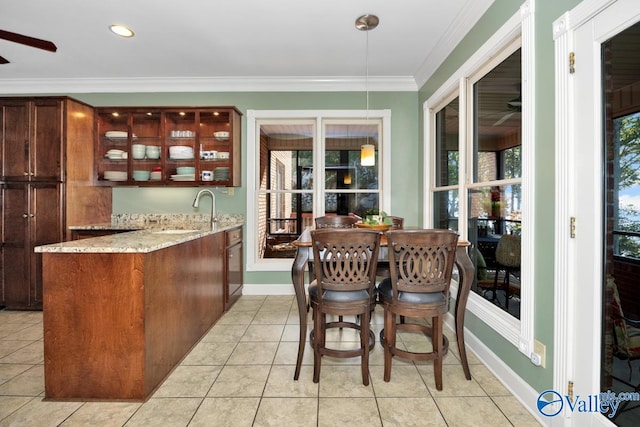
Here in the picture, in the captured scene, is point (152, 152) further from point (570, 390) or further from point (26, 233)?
point (570, 390)

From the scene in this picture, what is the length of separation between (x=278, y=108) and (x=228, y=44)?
1.06 metres

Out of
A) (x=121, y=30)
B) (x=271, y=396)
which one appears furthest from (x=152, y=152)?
(x=271, y=396)

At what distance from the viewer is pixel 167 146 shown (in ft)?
12.7

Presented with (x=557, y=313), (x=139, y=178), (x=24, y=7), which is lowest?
(x=557, y=313)

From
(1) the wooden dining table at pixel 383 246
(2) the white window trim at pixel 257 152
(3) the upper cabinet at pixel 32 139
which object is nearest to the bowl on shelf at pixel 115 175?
(3) the upper cabinet at pixel 32 139

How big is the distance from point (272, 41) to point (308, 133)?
1.34 m

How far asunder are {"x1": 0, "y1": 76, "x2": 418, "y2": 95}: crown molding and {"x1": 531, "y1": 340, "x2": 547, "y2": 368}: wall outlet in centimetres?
327

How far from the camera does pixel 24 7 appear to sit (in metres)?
2.54

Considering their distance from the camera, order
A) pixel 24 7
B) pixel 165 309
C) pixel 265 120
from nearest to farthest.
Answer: pixel 165 309 → pixel 24 7 → pixel 265 120

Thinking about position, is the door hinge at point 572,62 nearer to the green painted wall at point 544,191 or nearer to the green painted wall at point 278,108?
the green painted wall at point 544,191

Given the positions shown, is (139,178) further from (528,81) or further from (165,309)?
(528,81)

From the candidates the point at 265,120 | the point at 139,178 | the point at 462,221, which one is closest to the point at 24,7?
the point at 139,178

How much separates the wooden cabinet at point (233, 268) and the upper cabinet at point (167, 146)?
674 millimetres

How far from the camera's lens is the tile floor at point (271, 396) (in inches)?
68.5
